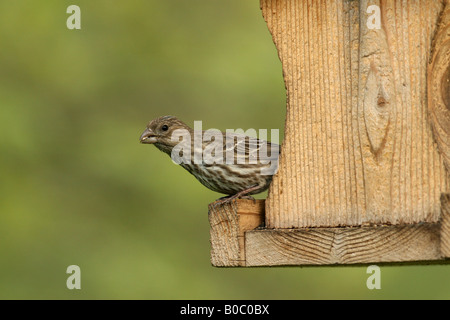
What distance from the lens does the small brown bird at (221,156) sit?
769 centimetres

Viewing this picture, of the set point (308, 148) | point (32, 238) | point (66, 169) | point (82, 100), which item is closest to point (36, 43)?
point (82, 100)

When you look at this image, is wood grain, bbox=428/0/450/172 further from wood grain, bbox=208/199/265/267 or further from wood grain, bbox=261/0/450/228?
wood grain, bbox=208/199/265/267

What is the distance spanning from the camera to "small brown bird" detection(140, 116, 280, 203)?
769 centimetres

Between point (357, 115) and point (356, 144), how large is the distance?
0.19m

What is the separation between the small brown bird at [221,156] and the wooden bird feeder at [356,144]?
55 centimetres

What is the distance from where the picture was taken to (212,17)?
1495 cm

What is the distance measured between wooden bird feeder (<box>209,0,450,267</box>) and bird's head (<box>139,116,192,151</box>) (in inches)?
54.7

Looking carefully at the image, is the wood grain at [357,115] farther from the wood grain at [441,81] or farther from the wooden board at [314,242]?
the wooden board at [314,242]

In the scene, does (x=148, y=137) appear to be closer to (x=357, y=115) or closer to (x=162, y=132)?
(x=162, y=132)

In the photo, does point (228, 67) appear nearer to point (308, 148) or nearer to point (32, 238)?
point (32, 238)

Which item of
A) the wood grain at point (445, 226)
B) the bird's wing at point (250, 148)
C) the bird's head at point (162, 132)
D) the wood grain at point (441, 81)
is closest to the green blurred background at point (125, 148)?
the bird's head at point (162, 132)

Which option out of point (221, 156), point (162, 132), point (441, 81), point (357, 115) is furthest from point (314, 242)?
point (162, 132)

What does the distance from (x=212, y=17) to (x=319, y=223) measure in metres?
8.60

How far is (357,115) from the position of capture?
6695 mm
